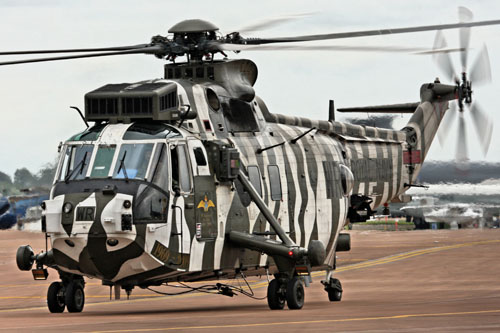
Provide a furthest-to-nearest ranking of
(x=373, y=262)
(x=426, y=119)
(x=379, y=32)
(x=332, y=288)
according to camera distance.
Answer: (x=373, y=262) < (x=426, y=119) < (x=332, y=288) < (x=379, y=32)

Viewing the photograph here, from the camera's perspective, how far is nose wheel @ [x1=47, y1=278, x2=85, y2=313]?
22.5 metres

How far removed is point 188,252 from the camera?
21781 millimetres

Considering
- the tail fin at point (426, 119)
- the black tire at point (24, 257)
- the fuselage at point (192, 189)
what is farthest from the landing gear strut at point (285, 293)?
the tail fin at point (426, 119)

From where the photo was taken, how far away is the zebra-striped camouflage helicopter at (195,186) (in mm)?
20844

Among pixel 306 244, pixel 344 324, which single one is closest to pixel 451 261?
pixel 306 244

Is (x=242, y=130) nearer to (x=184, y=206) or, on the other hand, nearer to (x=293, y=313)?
(x=184, y=206)

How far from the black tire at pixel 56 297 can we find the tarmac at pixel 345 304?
266 millimetres

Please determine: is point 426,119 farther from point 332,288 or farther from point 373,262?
point 373,262

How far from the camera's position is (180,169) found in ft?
71.6

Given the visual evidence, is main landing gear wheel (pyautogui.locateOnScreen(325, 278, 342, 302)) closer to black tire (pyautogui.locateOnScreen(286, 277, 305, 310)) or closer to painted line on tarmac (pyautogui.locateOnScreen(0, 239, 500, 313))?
black tire (pyautogui.locateOnScreen(286, 277, 305, 310))

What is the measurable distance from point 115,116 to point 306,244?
5919 mm

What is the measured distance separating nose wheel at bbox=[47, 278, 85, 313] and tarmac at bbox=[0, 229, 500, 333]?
0.76 feet

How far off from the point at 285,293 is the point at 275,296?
23 centimetres

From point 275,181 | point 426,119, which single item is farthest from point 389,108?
point 275,181
